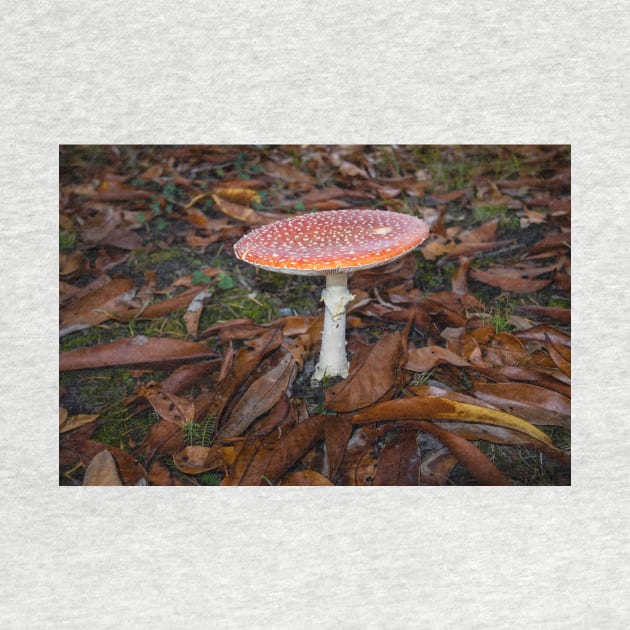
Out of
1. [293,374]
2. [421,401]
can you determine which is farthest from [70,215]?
[421,401]

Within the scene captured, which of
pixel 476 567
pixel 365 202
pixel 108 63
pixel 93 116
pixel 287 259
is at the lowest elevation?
pixel 476 567

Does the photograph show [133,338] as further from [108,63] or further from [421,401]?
[421,401]

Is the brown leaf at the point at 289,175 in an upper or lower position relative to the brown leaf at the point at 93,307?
upper

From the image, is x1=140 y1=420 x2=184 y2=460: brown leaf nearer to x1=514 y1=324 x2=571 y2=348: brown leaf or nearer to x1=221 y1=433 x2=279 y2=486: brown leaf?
x1=221 y1=433 x2=279 y2=486: brown leaf

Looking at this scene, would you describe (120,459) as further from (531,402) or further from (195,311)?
(531,402)

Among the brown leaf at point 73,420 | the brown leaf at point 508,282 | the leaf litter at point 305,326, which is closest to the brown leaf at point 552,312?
the leaf litter at point 305,326

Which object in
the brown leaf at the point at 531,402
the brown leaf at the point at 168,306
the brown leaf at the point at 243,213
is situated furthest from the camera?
the brown leaf at the point at 243,213

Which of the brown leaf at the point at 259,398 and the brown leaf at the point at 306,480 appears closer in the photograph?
the brown leaf at the point at 306,480

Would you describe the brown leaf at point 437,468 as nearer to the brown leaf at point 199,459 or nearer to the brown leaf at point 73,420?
the brown leaf at point 199,459
